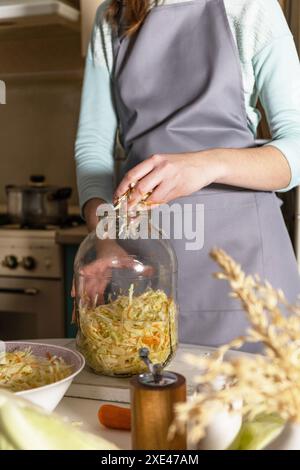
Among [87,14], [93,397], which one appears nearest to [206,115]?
[93,397]

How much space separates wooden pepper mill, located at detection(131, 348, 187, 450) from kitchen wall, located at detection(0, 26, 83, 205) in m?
2.21

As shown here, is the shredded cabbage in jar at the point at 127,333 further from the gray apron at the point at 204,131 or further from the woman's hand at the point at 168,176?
the gray apron at the point at 204,131

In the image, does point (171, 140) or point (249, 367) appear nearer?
point (249, 367)

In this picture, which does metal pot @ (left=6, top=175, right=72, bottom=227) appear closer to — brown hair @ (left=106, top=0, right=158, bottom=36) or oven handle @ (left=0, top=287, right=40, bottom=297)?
oven handle @ (left=0, top=287, right=40, bottom=297)

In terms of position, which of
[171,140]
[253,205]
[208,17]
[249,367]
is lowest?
[249,367]

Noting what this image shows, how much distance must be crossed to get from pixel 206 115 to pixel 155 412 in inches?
32.6

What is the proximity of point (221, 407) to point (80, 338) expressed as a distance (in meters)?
0.56

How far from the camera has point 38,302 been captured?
2.29 m

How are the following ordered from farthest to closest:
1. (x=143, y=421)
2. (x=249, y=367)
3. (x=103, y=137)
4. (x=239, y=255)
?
1. (x=103, y=137)
2. (x=239, y=255)
3. (x=143, y=421)
4. (x=249, y=367)

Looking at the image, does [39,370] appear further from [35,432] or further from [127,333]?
[35,432]

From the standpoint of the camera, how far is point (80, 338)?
3.41 ft

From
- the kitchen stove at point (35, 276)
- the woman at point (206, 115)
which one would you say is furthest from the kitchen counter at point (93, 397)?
the kitchen stove at point (35, 276)
